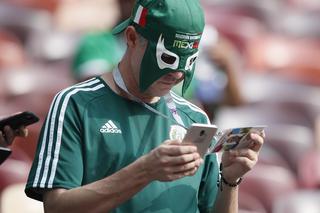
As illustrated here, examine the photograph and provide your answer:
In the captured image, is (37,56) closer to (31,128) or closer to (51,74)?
(51,74)

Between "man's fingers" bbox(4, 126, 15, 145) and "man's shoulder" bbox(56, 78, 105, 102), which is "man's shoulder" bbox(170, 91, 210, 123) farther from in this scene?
"man's fingers" bbox(4, 126, 15, 145)

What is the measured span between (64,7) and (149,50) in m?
5.05

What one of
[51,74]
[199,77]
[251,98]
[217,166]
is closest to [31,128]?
[199,77]

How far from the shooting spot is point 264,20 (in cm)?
810

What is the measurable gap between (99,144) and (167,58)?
1.06 feet

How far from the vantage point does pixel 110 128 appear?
3.00 meters

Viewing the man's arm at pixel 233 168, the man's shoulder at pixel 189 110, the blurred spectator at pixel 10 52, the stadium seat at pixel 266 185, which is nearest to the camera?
the man's arm at pixel 233 168

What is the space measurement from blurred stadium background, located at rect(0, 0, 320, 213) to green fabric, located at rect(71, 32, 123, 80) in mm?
252

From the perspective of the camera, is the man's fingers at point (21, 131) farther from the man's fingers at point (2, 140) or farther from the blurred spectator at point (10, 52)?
the blurred spectator at point (10, 52)

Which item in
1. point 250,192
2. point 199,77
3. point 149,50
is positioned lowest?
point 250,192

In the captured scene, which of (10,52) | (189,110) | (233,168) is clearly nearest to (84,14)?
(10,52)

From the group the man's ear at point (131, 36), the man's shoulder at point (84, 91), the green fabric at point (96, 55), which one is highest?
the man's ear at point (131, 36)

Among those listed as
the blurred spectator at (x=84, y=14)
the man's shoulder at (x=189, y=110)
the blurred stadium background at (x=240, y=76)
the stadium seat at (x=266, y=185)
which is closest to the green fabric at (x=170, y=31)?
the man's shoulder at (x=189, y=110)

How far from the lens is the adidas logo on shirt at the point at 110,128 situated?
2.99 meters
